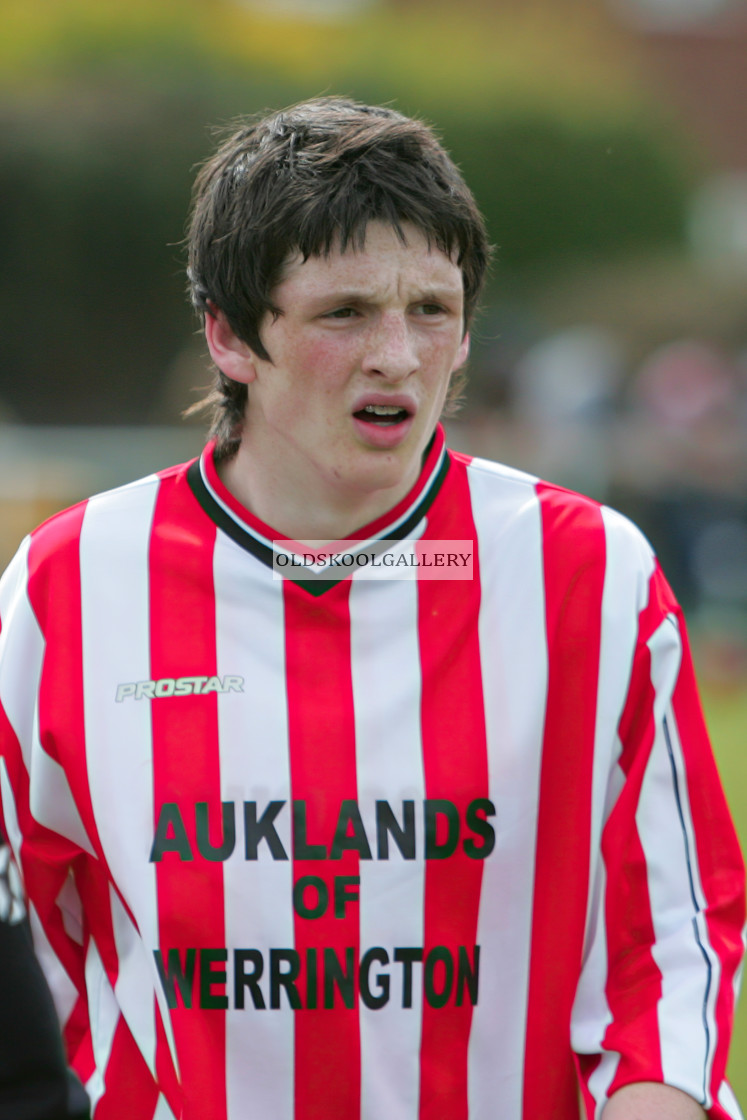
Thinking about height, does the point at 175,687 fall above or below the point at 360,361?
below

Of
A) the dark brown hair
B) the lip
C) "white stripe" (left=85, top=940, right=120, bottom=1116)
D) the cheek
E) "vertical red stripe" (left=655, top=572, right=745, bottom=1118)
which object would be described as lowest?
"white stripe" (left=85, top=940, right=120, bottom=1116)

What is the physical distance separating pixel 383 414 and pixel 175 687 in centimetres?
57

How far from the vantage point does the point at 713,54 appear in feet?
127

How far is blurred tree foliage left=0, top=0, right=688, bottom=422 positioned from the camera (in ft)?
68.0

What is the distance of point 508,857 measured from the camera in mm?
2203

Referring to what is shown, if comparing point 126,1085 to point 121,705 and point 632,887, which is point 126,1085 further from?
point 632,887

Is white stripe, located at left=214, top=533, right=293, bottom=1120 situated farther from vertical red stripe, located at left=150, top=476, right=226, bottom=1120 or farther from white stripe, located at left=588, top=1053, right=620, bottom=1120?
white stripe, located at left=588, top=1053, right=620, bottom=1120

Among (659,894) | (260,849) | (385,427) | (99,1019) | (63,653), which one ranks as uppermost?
(385,427)

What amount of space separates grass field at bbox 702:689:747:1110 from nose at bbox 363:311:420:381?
2.68 meters

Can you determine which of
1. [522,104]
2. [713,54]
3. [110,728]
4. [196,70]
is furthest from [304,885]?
[713,54]

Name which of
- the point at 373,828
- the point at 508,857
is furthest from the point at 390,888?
the point at 508,857

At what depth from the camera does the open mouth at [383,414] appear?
2209 millimetres

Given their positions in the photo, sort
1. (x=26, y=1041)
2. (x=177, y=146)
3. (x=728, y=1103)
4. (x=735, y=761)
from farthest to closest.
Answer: (x=177, y=146) < (x=735, y=761) < (x=728, y=1103) < (x=26, y=1041)

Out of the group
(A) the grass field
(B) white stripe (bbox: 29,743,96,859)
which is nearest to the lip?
(B) white stripe (bbox: 29,743,96,859)
